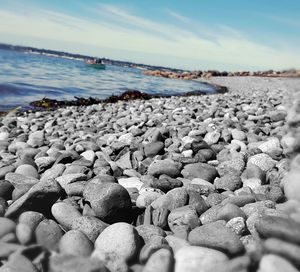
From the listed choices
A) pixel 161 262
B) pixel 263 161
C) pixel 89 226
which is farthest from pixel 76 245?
pixel 263 161

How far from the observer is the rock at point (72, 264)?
1194 mm

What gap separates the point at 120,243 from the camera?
1.50m

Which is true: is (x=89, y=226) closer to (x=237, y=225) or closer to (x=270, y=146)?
(x=237, y=225)

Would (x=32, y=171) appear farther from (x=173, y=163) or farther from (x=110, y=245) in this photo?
(x=110, y=245)

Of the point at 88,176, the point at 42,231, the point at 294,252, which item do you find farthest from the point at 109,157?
the point at 294,252

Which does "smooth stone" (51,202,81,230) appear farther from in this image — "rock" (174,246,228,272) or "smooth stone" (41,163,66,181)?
"smooth stone" (41,163,66,181)

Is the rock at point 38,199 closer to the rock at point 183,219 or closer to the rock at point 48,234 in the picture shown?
the rock at point 48,234

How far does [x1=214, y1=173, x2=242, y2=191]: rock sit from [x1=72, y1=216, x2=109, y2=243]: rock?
40.7 inches

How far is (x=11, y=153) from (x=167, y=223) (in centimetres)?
260

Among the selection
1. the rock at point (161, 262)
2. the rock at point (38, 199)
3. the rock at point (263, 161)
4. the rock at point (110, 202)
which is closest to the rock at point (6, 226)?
the rock at point (38, 199)

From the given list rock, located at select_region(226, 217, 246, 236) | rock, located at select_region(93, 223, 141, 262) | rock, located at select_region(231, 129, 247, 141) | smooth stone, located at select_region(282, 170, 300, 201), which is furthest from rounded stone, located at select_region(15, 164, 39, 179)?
smooth stone, located at select_region(282, 170, 300, 201)

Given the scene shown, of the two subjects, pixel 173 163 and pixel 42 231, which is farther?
pixel 173 163

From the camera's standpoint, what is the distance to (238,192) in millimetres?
2363

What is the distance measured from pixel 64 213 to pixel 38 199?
182mm
